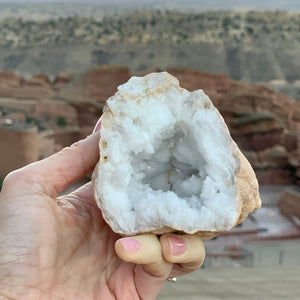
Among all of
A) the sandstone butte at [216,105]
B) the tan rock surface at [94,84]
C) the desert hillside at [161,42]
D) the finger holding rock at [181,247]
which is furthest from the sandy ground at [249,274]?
the tan rock surface at [94,84]

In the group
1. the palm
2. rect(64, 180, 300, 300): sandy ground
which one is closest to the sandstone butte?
rect(64, 180, 300, 300): sandy ground

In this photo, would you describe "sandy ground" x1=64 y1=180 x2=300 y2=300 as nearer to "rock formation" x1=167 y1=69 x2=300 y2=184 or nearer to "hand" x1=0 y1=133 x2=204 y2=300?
"rock formation" x1=167 y1=69 x2=300 y2=184

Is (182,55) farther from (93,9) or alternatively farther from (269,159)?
(269,159)

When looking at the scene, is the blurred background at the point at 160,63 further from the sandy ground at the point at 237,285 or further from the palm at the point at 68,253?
the palm at the point at 68,253

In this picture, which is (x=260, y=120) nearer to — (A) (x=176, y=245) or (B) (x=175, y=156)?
(B) (x=175, y=156)

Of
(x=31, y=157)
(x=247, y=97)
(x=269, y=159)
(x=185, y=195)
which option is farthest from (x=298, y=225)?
(x=185, y=195)
